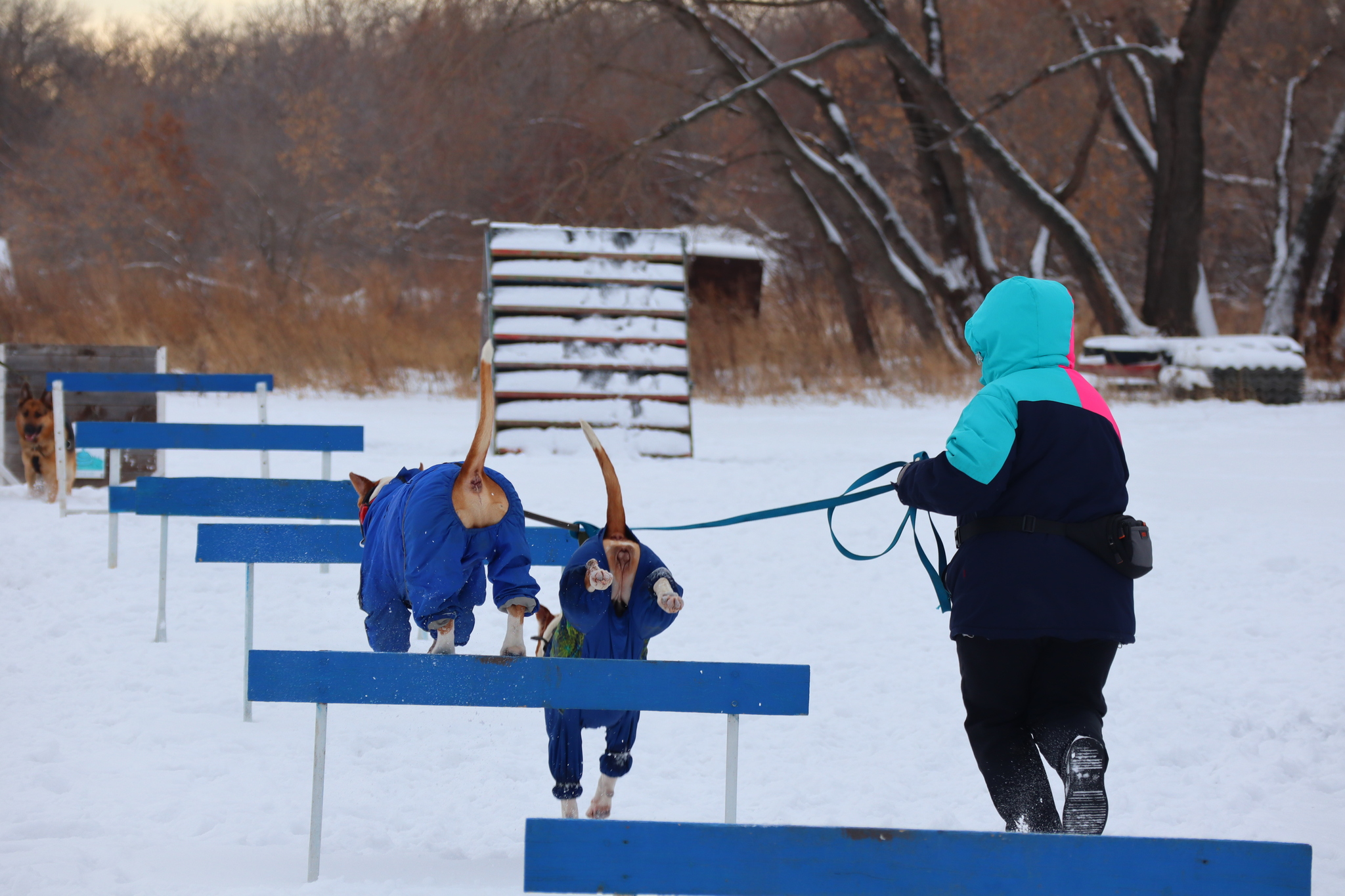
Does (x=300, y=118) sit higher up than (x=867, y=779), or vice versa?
(x=300, y=118)

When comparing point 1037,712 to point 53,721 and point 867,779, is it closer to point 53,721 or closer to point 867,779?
point 867,779

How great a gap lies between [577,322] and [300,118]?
29.4 meters

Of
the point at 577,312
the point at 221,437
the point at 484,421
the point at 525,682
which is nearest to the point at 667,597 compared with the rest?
the point at 525,682

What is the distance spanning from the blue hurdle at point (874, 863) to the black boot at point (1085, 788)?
0.63 meters

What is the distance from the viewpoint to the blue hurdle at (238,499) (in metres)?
5.83

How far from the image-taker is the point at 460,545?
360 cm

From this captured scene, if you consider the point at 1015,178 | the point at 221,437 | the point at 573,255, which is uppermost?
the point at 1015,178

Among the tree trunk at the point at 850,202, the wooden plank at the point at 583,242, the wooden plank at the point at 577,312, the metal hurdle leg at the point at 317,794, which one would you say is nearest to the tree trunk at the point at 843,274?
the tree trunk at the point at 850,202

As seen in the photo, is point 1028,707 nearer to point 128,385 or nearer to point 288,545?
point 288,545

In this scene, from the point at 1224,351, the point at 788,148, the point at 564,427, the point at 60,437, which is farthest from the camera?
the point at 788,148

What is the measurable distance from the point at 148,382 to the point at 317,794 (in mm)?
6258

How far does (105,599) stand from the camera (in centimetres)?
650

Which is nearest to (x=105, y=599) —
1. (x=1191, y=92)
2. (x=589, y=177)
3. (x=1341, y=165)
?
(x=589, y=177)

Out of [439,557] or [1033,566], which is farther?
[439,557]
